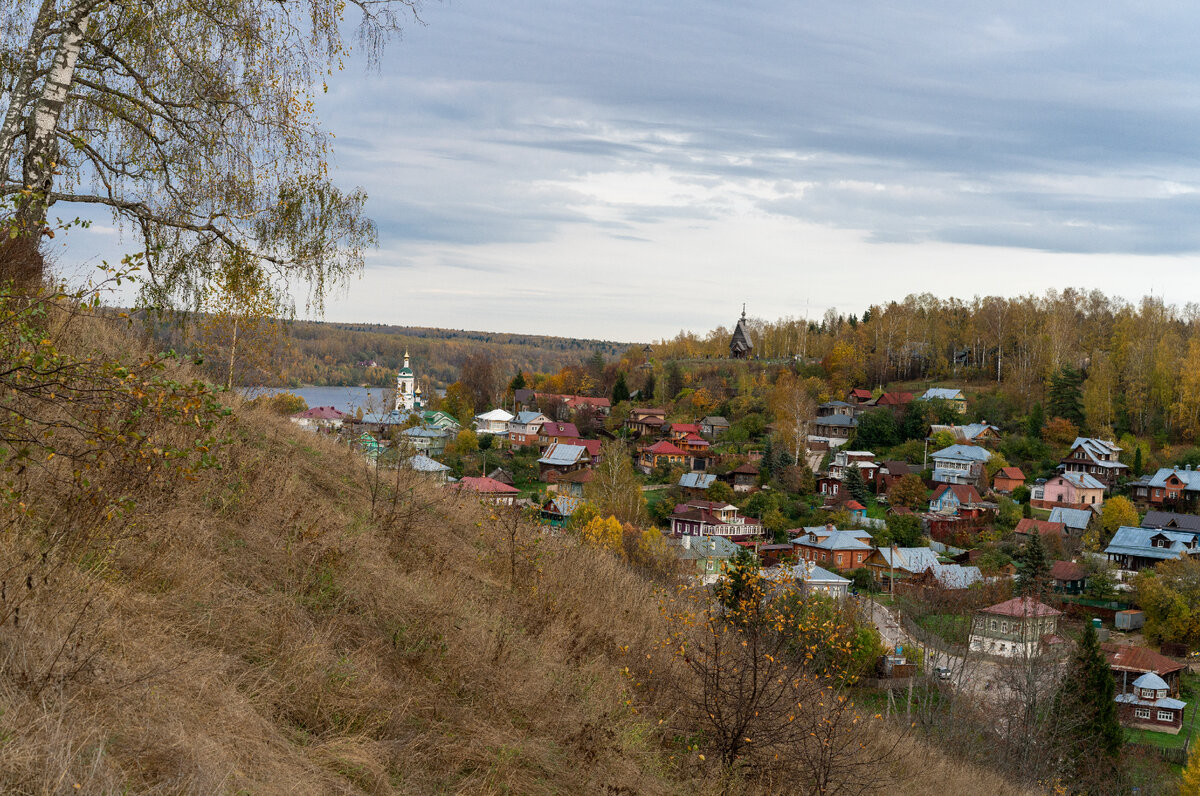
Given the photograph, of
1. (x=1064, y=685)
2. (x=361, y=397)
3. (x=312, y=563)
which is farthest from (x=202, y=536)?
(x=1064, y=685)

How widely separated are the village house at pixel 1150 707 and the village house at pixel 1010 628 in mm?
2135

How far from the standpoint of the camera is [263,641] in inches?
175

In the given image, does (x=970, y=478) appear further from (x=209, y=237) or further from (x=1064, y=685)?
(x=209, y=237)

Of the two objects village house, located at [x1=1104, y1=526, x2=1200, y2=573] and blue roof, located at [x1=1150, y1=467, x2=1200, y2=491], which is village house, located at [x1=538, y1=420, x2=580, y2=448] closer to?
village house, located at [x1=1104, y1=526, x2=1200, y2=573]

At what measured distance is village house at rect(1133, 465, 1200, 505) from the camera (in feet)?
135

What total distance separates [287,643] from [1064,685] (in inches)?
761

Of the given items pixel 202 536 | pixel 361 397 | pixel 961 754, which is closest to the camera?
pixel 202 536

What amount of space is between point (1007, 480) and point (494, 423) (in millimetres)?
32492

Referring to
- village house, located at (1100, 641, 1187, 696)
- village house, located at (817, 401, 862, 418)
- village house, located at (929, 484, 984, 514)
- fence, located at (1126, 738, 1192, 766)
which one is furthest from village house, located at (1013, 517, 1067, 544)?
village house, located at (817, 401, 862, 418)

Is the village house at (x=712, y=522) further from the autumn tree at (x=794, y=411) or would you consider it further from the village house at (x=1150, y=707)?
the village house at (x=1150, y=707)

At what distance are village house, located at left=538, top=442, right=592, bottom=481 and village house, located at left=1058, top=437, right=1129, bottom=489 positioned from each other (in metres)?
25.2

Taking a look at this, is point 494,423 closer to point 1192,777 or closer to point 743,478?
point 743,478

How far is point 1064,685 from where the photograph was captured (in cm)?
1883

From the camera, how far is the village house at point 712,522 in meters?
36.5
